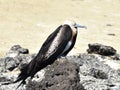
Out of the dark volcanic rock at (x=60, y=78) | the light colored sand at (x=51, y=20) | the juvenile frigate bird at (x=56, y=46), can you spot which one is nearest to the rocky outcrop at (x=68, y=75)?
the dark volcanic rock at (x=60, y=78)

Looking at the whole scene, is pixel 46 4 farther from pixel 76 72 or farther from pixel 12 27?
pixel 76 72

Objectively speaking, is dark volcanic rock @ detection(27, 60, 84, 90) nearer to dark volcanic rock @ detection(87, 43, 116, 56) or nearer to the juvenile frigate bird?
the juvenile frigate bird

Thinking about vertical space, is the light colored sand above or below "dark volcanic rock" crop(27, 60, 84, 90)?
below

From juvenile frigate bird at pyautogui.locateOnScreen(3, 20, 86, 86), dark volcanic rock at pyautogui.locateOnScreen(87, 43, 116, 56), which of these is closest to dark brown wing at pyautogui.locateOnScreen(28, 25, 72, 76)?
juvenile frigate bird at pyautogui.locateOnScreen(3, 20, 86, 86)

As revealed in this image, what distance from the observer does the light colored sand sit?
736 inches

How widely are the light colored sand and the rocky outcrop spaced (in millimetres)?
4982

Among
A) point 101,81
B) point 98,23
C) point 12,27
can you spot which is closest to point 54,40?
point 101,81

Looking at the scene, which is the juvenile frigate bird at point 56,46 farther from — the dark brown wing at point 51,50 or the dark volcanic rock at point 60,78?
the dark volcanic rock at point 60,78

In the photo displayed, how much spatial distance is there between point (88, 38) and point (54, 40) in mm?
11560

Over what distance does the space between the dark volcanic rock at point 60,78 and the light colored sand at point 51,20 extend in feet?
26.7

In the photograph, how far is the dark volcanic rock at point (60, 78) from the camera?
745 centimetres

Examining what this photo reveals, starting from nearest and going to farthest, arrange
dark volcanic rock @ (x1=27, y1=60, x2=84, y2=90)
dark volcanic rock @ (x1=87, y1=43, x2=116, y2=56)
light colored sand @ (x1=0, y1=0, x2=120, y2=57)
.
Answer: dark volcanic rock @ (x1=27, y1=60, x2=84, y2=90) < dark volcanic rock @ (x1=87, y1=43, x2=116, y2=56) < light colored sand @ (x1=0, y1=0, x2=120, y2=57)

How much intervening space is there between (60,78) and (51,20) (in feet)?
48.3

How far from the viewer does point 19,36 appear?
63.3 feet
